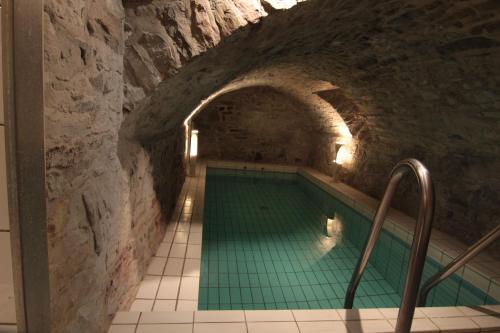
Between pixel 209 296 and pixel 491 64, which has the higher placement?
pixel 491 64

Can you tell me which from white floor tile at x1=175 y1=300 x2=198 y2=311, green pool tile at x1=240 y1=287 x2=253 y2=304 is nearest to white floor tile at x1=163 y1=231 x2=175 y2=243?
green pool tile at x1=240 y1=287 x2=253 y2=304

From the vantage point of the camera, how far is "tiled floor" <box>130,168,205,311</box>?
7.45 ft

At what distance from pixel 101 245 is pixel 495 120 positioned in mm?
Result: 4107

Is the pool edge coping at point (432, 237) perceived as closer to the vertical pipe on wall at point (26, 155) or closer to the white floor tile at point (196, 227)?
the white floor tile at point (196, 227)

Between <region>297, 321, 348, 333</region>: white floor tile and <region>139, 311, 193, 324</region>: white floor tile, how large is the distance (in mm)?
789

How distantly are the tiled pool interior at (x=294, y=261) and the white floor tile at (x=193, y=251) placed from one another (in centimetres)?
39

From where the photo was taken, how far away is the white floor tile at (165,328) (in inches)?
71.6

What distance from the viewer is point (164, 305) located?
223 centimetres

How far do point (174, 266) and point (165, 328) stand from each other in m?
0.99

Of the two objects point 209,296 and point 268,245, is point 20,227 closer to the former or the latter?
point 209,296

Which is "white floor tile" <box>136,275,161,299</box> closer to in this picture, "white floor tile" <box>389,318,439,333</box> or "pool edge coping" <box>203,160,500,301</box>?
"white floor tile" <box>389,318,439,333</box>

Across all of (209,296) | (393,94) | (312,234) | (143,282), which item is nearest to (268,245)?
(312,234)

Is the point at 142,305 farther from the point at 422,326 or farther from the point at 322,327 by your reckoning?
the point at 422,326

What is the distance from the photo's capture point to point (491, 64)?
9.12ft
